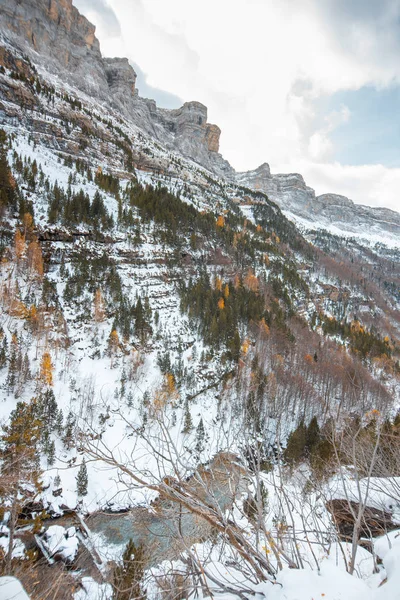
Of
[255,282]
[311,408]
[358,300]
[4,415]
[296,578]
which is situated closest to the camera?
[296,578]

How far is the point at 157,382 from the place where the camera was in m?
35.4

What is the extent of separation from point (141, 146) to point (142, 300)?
92.8 m

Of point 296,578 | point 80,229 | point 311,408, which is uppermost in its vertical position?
point 80,229

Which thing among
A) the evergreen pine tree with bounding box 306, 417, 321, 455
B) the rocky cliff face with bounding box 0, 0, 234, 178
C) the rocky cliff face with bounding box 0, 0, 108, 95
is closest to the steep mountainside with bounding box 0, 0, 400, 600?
the evergreen pine tree with bounding box 306, 417, 321, 455

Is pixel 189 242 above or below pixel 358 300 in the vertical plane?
above

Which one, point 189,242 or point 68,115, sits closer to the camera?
point 189,242

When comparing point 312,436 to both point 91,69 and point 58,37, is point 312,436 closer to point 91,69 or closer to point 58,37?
point 58,37

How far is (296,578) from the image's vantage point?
2.37 meters

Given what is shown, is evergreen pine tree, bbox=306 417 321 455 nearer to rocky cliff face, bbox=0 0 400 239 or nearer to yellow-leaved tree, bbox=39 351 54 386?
yellow-leaved tree, bbox=39 351 54 386

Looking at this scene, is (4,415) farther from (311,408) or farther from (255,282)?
(255,282)

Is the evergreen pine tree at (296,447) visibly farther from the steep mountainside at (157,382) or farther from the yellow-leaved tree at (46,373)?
the yellow-leaved tree at (46,373)

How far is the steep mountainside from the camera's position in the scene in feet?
11.1

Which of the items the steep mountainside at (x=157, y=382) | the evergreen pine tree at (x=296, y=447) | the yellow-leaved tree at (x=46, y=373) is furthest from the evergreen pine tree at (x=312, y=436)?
the yellow-leaved tree at (x=46, y=373)

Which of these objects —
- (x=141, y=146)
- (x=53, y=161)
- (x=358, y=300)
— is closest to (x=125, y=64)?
(x=141, y=146)
